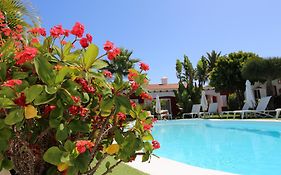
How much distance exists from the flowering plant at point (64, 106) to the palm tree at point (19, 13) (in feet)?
15.7

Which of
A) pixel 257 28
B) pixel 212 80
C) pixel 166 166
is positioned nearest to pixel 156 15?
pixel 257 28

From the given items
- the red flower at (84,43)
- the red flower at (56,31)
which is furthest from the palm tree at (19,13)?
the red flower at (84,43)

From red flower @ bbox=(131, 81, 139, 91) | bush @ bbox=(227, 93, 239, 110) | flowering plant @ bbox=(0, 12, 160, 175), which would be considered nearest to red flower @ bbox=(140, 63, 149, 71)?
flowering plant @ bbox=(0, 12, 160, 175)

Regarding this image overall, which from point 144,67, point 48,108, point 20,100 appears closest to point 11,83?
point 20,100

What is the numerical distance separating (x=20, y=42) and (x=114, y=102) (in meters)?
1.37

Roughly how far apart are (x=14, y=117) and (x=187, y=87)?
34.5 meters

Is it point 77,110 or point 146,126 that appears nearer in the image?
point 77,110

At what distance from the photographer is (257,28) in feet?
87.8

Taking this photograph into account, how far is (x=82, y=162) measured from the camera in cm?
187

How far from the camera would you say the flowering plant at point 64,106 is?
186 centimetres

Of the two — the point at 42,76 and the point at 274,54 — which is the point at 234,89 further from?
the point at 42,76

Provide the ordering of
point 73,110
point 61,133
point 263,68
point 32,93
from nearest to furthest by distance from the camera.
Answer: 1. point 32,93
2. point 61,133
3. point 73,110
4. point 263,68

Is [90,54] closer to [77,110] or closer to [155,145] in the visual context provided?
[77,110]

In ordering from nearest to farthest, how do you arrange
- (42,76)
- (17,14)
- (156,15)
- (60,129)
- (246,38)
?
1. (42,76)
2. (60,129)
3. (17,14)
4. (156,15)
5. (246,38)
